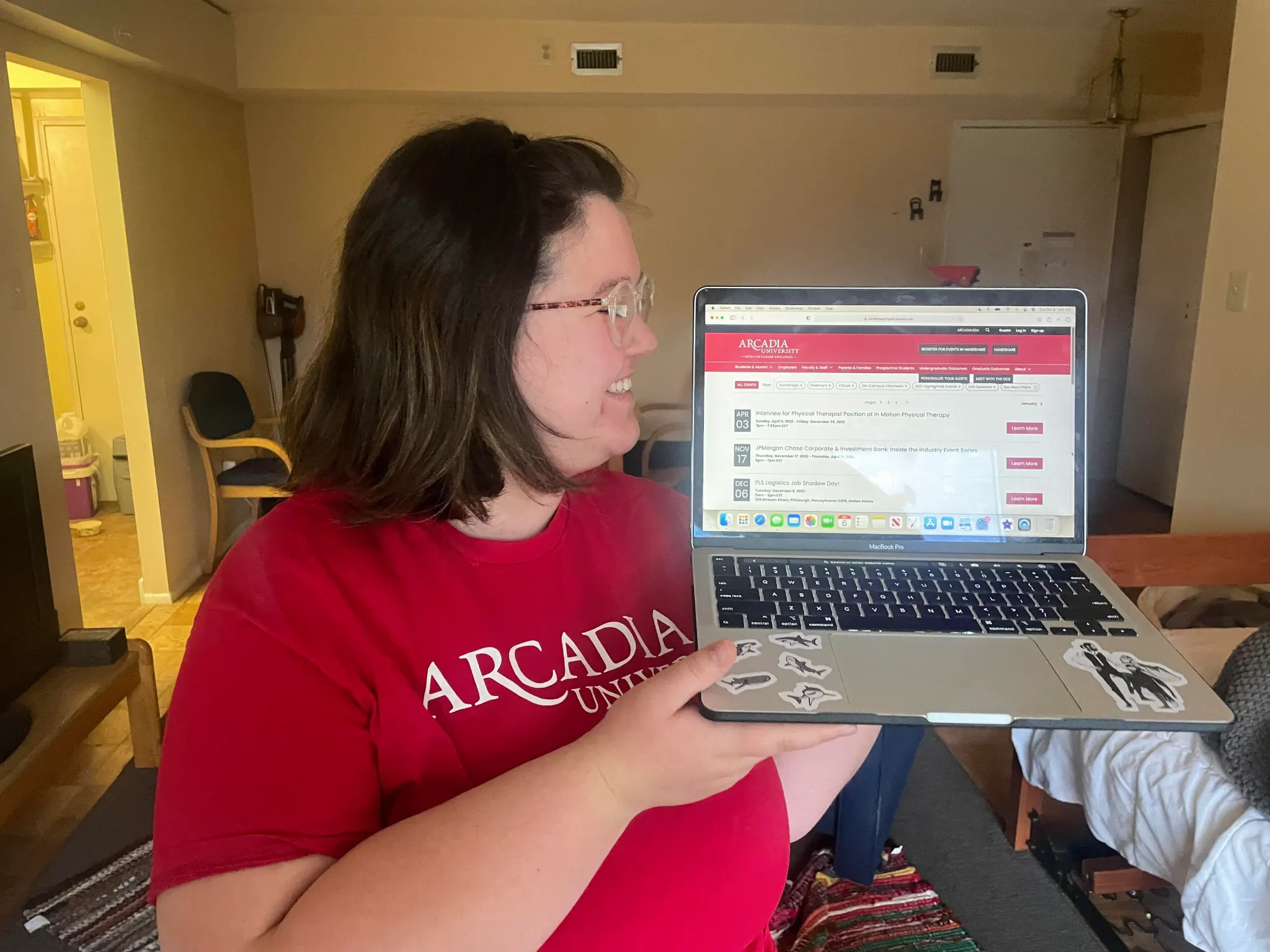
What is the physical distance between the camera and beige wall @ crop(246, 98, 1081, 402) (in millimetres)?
4395

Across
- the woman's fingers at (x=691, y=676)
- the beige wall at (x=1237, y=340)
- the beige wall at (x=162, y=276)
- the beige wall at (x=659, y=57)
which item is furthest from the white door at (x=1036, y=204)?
the woman's fingers at (x=691, y=676)

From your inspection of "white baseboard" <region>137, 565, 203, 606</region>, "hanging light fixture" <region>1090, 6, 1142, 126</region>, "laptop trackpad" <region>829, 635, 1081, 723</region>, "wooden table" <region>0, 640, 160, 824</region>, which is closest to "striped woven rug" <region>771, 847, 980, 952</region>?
"laptop trackpad" <region>829, 635, 1081, 723</region>

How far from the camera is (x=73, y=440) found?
442cm

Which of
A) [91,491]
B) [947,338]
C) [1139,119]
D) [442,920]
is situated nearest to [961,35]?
[1139,119]

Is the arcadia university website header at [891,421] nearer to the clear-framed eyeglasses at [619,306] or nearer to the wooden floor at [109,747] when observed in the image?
the clear-framed eyeglasses at [619,306]

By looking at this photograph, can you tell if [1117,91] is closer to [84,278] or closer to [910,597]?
[910,597]

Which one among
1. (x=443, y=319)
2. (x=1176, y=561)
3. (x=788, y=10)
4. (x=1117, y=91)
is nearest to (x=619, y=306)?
(x=443, y=319)

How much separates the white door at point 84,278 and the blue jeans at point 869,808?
389cm

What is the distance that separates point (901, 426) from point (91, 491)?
4.77 metres

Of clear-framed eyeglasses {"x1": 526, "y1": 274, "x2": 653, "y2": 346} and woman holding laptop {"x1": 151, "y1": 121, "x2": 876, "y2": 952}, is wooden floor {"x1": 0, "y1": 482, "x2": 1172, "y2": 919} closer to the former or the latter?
woman holding laptop {"x1": 151, "y1": 121, "x2": 876, "y2": 952}

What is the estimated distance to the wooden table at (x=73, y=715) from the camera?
1.86 m

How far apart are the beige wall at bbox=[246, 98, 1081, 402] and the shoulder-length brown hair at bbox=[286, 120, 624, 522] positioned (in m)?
3.80

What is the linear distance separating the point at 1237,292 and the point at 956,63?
2.24m

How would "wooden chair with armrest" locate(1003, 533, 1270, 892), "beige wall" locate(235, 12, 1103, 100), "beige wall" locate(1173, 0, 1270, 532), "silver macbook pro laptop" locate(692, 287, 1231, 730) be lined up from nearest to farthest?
"silver macbook pro laptop" locate(692, 287, 1231, 730) < "wooden chair with armrest" locate(1003, 533, 1270, 892) < "beige wall" locate(1173, 0, 1270, 532) < "beige wall" locate(235, 12, 1103, 100)
